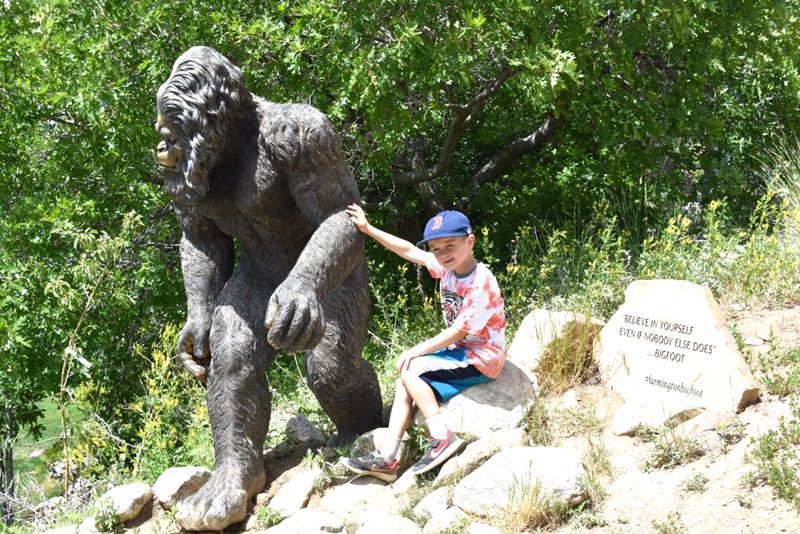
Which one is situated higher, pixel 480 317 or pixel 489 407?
pixel 480 317

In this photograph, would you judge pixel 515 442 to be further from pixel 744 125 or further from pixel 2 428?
pixel 2 428

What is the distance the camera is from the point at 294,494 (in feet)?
12.7

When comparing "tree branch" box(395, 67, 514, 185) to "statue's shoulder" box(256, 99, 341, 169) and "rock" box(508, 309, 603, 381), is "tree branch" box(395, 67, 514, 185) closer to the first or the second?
"rock" box(508, 309, 603, 381)

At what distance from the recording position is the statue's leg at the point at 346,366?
385cm

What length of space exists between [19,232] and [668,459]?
17.4 ft

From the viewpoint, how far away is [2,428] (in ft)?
33.8

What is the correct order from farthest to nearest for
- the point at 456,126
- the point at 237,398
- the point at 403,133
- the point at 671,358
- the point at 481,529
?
the point at 456,126 → the point at 403,133 → the point at 671,358 → the point at 237,398 → the point at 481,529

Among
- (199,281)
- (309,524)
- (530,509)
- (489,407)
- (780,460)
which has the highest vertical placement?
A: (199,281)

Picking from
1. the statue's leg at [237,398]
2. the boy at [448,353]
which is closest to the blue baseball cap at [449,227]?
the boy at [448,353]

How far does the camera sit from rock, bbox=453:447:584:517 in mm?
3234

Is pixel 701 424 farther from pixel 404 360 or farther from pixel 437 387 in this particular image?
pixel 404 360

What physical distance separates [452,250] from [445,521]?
1152 mm

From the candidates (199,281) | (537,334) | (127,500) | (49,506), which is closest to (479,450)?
(537,334)

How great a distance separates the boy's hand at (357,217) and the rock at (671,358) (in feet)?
4.96
